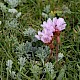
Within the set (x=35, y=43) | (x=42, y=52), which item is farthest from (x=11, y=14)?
(x=42, y=52)

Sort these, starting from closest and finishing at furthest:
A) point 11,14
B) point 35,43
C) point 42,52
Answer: point 42,52, point 35,43, point 11,14

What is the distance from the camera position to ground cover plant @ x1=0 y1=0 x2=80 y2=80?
206 centimetres

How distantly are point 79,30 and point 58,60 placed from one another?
1.11 ft

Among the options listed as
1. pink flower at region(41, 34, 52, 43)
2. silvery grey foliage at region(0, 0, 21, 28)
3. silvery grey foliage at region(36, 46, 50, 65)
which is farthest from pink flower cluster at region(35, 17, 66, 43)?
silvery grey foliage at region(0, 0, 21, 28)

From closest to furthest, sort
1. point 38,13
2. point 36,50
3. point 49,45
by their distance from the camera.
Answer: point 49,45 → point 36,50 → point 38,13

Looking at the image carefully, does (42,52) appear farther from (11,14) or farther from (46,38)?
(11,14)

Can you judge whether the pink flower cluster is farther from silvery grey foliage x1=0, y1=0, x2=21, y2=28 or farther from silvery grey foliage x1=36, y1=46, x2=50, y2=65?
silvery grey foliage x1=0, y1=0, x2=21, y2=28

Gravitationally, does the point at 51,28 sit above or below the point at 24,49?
above

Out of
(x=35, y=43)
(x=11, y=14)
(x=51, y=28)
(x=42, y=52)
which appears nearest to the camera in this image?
(x=51, y=28)

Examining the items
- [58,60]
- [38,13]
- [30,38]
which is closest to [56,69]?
[58,60]

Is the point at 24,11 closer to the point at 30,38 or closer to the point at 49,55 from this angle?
the point at 30,38

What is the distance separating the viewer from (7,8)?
99.2 inches

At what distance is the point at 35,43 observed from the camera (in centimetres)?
229

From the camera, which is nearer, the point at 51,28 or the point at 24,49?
the point at 51,28
